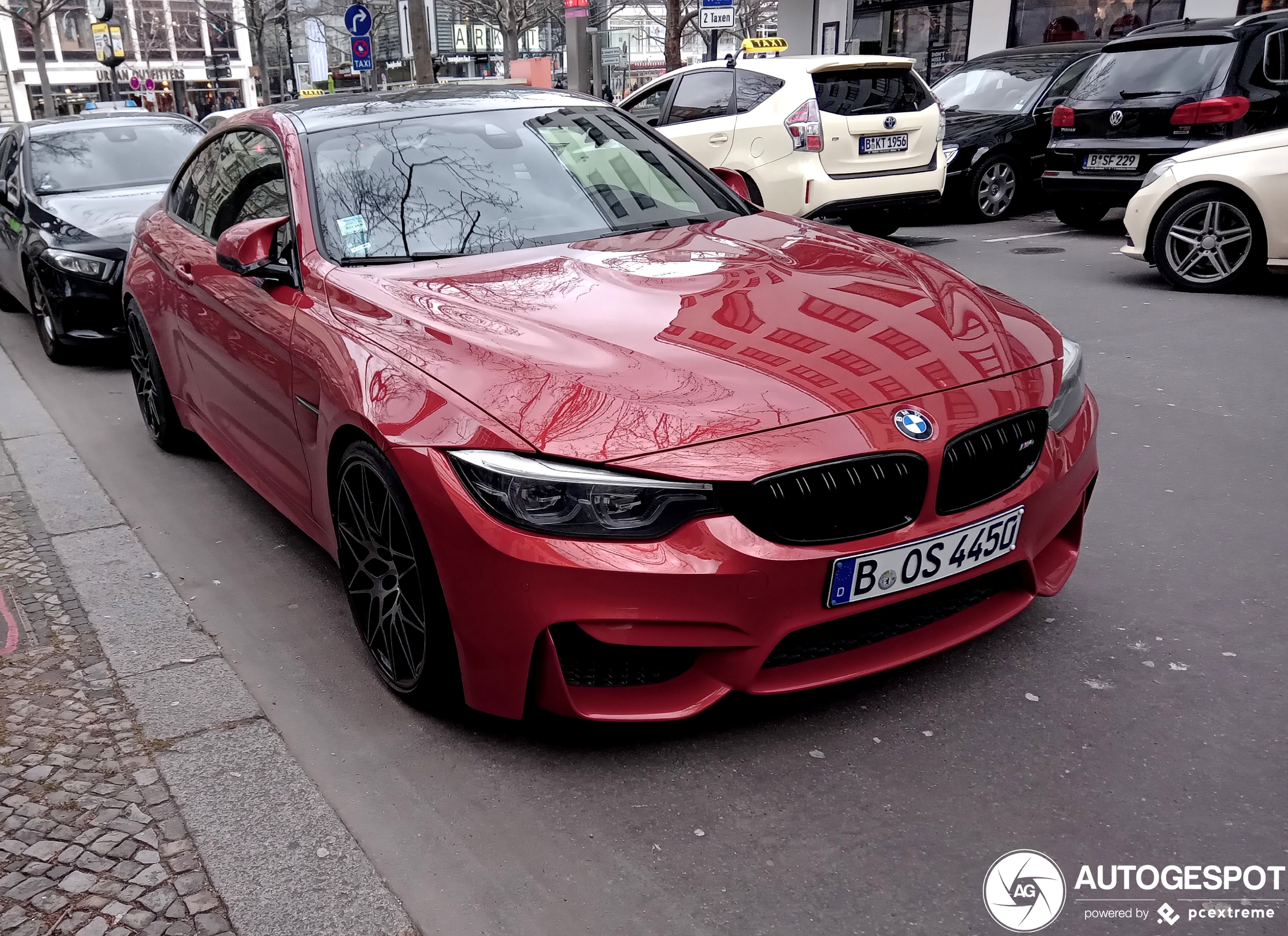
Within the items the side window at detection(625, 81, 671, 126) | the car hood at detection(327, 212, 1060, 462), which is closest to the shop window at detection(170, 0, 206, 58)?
the side window at detection(625, 81, 671, 126)

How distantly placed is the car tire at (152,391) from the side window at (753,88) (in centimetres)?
621

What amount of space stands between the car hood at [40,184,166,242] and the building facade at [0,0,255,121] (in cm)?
6303

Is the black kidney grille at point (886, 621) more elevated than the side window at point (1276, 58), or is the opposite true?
the side window at point (1276, 58)

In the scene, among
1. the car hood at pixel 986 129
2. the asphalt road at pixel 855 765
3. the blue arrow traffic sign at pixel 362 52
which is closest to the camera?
the asphalt road at pixel 855 765

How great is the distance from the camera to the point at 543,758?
9.33 ft

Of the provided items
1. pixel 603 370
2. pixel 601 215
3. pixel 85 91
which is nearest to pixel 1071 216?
pixel 601 215

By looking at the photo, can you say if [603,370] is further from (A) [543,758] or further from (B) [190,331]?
(B) [190,331]

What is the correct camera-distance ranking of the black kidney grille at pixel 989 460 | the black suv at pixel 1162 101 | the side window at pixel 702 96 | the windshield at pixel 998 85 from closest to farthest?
the black kidney grille at pixel 989 460
the black suv at pixel 1162 101
the side window at pixel 702 96
the windshield at pixel 998 85

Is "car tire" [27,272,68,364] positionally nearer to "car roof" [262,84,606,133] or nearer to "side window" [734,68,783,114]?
"car roof" [262,84,606,133]

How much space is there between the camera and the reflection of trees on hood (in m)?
3.63

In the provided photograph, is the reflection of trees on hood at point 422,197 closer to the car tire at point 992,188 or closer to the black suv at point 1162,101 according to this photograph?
the black suv at point 1162,101

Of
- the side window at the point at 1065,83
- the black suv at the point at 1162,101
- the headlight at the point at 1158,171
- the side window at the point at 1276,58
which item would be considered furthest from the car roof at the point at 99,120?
the side window at the point at 1276,58

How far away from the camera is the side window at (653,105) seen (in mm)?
11547

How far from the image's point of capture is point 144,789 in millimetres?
2803
